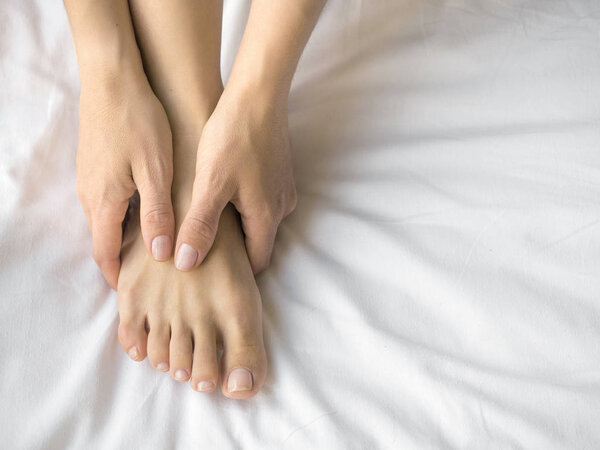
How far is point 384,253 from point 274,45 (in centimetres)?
27

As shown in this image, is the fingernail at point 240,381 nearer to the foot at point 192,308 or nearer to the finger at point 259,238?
the foot at point 192,308

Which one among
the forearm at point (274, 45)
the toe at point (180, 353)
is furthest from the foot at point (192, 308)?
the forearm at point (274, 45)

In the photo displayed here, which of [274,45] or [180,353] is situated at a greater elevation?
[274,45]

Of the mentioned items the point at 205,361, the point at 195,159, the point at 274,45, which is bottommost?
the point at 205,361

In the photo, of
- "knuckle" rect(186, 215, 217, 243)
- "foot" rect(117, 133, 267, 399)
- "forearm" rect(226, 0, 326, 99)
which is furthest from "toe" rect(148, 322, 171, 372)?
"forearm" rect(226, 0, 326, 99)

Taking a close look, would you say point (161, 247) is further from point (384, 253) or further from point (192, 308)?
point (384, 253)

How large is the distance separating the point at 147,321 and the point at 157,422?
14 cm

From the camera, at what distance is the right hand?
70 centimetres

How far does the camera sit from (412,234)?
71 cm

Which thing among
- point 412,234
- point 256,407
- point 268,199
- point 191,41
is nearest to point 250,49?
point 191,41

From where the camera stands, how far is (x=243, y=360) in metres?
0.63

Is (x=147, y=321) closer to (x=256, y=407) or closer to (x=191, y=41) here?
(x=256, y=407)

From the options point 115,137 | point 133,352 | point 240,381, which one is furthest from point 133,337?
point 115,137

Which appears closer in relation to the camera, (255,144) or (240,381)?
(240,381)
